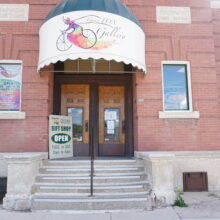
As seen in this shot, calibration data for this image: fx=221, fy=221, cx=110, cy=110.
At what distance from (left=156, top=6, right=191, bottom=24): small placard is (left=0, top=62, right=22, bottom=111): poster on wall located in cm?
486

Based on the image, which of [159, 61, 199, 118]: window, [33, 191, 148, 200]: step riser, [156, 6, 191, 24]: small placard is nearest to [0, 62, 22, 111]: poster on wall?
[33, 191, 148, 200]: step riser

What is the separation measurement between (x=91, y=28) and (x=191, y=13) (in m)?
3.84

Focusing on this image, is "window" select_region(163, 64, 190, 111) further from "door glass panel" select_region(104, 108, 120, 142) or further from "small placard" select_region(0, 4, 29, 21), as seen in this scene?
"small placard" select_region(0, 4, 29, 21)

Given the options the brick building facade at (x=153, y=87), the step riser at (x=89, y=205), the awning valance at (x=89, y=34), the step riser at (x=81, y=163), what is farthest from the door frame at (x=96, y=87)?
the step riser at (x=89, y=205)

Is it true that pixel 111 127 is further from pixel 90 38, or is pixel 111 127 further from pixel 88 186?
pixel 90 38

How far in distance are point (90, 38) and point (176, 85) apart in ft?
10.7

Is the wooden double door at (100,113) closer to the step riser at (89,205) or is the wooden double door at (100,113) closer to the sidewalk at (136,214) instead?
the step riser at (89,205)

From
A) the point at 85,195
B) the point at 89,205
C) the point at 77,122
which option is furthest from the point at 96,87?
the point at 89,205

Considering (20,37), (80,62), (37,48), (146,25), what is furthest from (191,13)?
(20,37)

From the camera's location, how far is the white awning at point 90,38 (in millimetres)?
5625

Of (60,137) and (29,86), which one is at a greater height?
(29,86)

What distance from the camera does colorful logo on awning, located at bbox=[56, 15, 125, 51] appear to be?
563 centimetres

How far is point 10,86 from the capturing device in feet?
22.5

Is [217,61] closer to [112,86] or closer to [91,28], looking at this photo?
[112,86]
